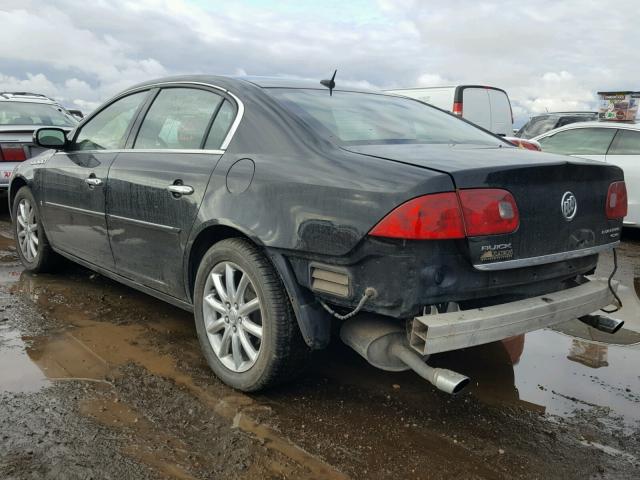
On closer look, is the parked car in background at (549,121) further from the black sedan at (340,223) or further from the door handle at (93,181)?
the door handle at (93,181)

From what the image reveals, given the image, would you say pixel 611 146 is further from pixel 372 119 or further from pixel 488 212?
pixel 488 212

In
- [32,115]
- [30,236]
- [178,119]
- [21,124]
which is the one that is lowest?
[30,236]

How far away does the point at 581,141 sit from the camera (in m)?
8.05

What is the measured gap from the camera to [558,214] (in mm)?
2668

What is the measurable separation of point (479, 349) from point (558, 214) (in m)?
1.36

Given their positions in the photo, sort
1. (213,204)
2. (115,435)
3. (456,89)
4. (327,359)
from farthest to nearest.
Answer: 1. (456,89)
2. (327,359)
3. (213,204)
4. (115,435)

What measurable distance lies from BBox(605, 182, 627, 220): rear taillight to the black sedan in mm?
11

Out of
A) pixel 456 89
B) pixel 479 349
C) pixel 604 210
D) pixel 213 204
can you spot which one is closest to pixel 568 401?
pixel 479 349

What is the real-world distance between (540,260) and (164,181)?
2.02 metres

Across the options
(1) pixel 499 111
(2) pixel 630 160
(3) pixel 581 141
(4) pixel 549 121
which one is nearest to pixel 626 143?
(2) pixel 630 160

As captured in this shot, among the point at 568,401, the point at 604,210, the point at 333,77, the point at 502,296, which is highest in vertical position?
the point at 333,77

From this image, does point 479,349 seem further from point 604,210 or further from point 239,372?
point 239,372

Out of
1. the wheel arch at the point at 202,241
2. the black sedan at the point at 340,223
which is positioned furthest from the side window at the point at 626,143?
the wheel arch at the point at 202,241

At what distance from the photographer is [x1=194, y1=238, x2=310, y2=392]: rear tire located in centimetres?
277
